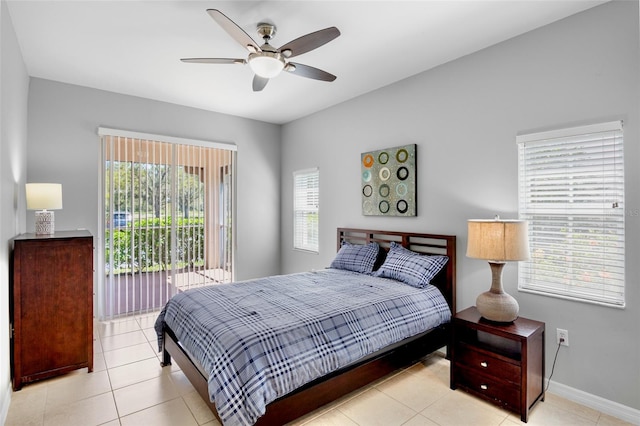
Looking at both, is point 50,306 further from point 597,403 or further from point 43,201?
point 597,403

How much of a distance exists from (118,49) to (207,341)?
2657mm

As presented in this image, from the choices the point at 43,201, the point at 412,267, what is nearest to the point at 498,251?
the point at 412,267

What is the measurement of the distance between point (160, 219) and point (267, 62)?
2.87 m

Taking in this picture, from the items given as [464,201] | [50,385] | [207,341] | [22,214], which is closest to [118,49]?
[22,214]

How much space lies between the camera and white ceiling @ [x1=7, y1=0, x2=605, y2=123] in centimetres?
234

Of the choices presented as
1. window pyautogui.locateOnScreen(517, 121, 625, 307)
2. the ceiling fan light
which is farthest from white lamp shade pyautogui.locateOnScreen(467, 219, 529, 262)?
the ceiling fan light

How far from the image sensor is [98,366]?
9.48 feet

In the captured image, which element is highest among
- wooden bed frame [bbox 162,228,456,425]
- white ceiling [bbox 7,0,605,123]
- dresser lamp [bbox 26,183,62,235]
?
white ceiling [bbox 7,0,605,123]

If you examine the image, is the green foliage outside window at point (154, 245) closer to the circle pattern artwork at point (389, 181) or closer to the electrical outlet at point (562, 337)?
the circle pattern artwork at point (389, 181)

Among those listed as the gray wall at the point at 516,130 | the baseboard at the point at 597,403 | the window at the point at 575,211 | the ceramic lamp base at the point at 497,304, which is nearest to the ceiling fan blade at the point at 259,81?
the gray wall at the point at 516,130

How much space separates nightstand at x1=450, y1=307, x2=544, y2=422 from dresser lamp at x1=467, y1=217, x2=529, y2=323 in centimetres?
9

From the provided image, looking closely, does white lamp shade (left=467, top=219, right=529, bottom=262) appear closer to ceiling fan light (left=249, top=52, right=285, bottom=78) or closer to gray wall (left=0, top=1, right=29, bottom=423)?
ceiling fan light (left=249, top=52, right=285, bottom=78)

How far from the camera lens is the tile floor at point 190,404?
7.08 feet

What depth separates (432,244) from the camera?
3318mm
